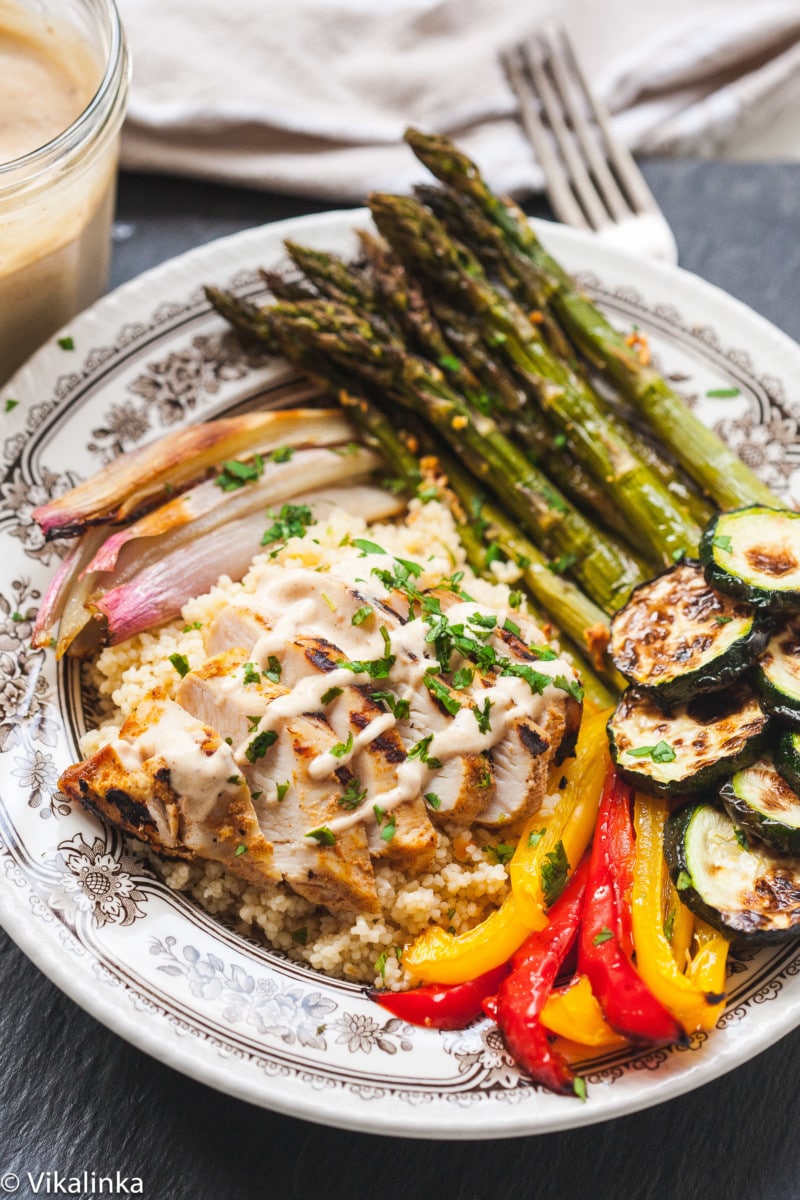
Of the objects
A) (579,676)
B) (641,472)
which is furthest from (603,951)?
(641,472)

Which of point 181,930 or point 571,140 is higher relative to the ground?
point 571,140

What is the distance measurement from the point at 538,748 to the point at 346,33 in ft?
15.4

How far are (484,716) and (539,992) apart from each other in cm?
93

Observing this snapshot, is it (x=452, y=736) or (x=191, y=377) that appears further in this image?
(x=191, y=377)

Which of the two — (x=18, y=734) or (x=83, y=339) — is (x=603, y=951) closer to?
(x=18, y=734)

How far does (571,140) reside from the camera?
243 inches

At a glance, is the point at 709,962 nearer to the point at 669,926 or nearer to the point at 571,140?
the point at 669,926

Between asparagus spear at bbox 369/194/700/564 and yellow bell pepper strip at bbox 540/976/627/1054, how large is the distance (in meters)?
1.90

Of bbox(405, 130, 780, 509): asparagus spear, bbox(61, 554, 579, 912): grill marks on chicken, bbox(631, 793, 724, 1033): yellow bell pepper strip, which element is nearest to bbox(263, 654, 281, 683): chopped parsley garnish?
bbox(61, 554, 579, 912): grill marks on chicken

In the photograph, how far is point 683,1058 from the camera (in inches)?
134

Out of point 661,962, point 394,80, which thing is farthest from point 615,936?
point 394,80

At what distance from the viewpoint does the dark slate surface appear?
3801mm

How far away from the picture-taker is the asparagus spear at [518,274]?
16.1 ft

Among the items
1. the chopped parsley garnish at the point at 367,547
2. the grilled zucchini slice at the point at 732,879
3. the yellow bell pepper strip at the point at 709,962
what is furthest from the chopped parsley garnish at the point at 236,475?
the yellow bell pepper strip at the point at 709,962
